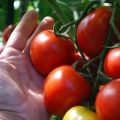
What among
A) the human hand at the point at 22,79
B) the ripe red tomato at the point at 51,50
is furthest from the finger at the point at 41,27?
the ripe red tomato at the point at 51,50

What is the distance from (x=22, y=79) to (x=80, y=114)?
0.39m

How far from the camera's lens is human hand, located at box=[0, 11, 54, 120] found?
137 cm

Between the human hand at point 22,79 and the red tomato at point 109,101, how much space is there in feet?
1.07

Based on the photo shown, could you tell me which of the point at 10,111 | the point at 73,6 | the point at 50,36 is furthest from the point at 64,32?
the point at 73,6

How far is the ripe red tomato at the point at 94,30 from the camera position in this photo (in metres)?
1.22

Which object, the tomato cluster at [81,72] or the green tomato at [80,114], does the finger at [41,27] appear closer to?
the tomato cluster at [81,72]

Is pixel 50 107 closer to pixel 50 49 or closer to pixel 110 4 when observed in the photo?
pixel 50 49

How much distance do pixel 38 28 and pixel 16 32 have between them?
7 cm

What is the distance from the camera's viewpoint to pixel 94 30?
4.03 feet

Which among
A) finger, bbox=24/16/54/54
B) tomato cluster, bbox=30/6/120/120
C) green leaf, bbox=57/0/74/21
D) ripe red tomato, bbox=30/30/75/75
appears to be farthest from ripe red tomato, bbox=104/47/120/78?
green leaf, bbox=57/0/74/21

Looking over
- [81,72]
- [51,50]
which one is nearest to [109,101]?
[81,72]

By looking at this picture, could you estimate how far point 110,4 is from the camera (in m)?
1.29

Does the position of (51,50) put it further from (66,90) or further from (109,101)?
(109,101)

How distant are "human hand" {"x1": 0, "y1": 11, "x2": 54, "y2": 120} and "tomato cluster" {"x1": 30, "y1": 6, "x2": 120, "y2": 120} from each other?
11 centimetres
